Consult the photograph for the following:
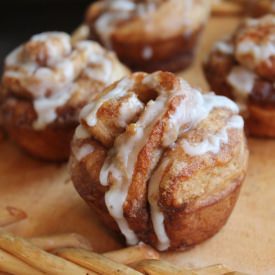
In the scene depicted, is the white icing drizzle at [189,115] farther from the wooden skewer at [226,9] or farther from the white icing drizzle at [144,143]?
the wooden skewer at [226,9]

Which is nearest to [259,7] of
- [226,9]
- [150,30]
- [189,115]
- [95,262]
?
[226,9]

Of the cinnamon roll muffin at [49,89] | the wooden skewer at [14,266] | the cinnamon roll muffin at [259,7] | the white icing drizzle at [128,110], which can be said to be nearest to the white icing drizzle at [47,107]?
the cinnamon roll muffin at [49,89]

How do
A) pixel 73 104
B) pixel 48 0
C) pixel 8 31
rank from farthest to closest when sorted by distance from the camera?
pixel 48 0
pixel 8 31
pixel 73 104

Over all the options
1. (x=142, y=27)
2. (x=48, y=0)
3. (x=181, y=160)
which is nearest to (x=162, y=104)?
(x=181, y=160)

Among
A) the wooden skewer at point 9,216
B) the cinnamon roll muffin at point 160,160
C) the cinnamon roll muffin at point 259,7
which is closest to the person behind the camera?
the cinnamon roll muffin at point 160,160

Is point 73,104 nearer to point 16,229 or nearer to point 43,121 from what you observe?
point 43,121

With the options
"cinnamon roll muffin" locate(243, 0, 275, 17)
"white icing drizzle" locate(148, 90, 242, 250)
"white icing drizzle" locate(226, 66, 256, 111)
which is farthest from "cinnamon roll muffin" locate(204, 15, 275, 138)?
"cinnamon roll muffin" locate(243, 0, 275, 17)
